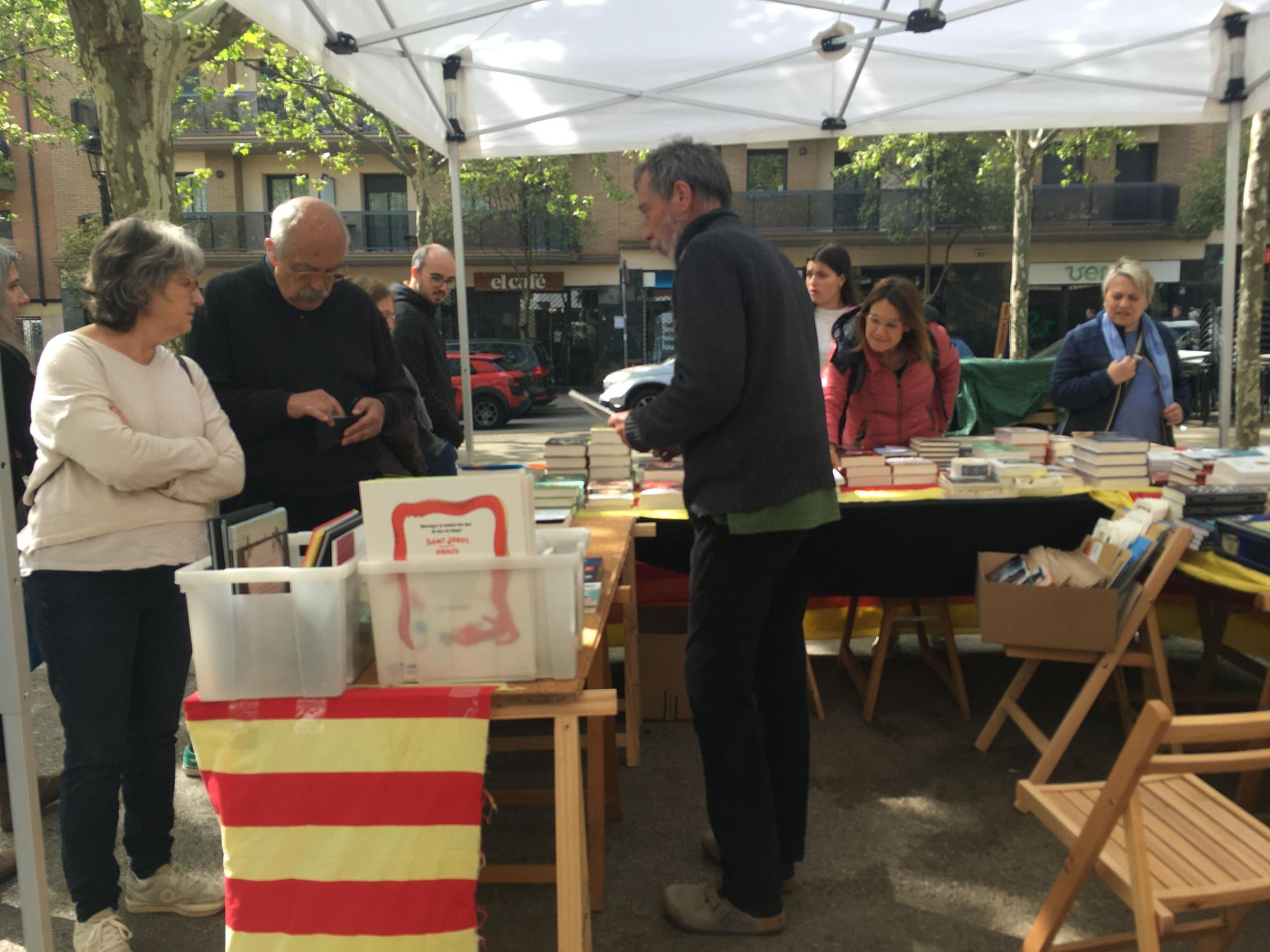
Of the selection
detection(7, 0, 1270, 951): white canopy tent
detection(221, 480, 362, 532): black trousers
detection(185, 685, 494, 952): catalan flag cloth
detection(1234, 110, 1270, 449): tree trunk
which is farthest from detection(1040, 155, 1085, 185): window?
detection(185, 685, 494, 952): catalan flag cloth

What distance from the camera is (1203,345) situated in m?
15.9

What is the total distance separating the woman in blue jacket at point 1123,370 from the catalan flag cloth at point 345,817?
11.4ft

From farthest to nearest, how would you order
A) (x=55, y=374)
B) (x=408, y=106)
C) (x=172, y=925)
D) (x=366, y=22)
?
1. (x=408, y=106)
2. (x=366, y=22)
3. (x=172, y=925)
4. (x=55, y=374)

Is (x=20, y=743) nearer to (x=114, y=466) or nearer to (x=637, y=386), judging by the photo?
(x=114, y=466)

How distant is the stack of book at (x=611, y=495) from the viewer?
361 cm

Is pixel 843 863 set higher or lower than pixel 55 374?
lower

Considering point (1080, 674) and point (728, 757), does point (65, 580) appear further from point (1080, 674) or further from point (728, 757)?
point (1080, 674)

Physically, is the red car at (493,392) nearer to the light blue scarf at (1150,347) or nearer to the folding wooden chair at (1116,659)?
the light blue scarf at (1150,347)

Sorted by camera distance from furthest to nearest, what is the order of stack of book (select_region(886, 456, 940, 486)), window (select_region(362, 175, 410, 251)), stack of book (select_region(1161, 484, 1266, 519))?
window (select_region(362, 175, 410, 251)) → stack of book (select_region(886, 456, 940, 486)) → stack of book (select_region(1161, 484, 1266, 519))

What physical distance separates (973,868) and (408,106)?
12.4 feet

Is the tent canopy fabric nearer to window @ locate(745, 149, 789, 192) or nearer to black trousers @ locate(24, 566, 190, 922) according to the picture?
black trousers @ locate(24, 566, 190, 922)

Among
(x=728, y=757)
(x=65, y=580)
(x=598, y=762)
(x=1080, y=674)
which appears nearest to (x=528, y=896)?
(x=598, y=762)

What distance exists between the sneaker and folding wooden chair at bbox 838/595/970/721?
229 cm

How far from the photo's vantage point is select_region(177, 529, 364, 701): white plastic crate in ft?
5.50
